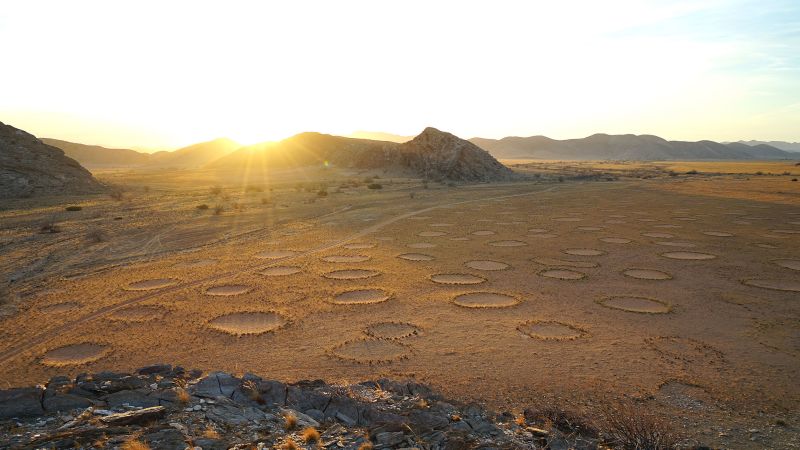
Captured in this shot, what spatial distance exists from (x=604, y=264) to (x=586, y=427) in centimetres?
999

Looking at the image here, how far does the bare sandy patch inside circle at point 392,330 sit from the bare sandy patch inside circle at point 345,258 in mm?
5916

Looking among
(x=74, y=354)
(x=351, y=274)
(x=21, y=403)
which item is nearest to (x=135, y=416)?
(x=21, y=403)

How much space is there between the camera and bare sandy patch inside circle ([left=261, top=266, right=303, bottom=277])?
13.9 metres

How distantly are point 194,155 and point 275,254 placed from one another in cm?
14369

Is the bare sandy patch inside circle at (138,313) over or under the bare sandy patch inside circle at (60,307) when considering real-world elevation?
under

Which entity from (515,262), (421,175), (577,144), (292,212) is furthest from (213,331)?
(577,144)

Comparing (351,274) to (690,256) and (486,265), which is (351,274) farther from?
(690,256)

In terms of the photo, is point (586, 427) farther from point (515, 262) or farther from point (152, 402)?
point (515, 262)

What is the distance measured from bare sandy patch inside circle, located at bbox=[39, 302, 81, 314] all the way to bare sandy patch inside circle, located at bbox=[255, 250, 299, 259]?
5.84 metres

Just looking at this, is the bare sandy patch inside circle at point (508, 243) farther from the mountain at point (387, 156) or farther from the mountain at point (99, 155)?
the mountain at point (99, 155)

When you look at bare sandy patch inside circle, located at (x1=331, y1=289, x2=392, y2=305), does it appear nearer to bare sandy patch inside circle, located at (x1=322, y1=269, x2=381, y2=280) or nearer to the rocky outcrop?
bare sandy patch inside circle, located at (x1=322, y1=269, x2=381, y2=280)

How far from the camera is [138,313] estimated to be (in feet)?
34.8

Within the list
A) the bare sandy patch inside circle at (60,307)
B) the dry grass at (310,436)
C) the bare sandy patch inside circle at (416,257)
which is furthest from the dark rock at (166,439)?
the bare sandy patch inside circle at (416,257)

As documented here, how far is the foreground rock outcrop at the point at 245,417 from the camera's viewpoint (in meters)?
5.29
